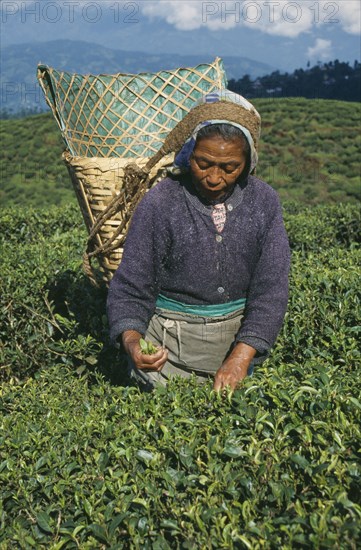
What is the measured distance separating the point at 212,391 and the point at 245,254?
0.65m

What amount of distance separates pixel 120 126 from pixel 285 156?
22.4m

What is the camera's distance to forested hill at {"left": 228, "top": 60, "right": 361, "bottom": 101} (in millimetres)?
48094

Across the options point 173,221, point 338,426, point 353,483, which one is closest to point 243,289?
point 173,221

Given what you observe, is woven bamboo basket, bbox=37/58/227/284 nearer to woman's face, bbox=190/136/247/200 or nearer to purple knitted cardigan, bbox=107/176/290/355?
purple knitted cardigan, bbox=107/176/290/355

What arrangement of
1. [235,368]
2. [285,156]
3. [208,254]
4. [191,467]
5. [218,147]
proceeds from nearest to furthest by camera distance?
1. [191,467]
2. [218,147]
3. [235,368]
4. [208,254]
5. [285,156]

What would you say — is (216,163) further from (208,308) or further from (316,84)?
(316,84)

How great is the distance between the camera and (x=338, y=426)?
222 centimetres

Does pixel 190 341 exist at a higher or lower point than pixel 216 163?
lower

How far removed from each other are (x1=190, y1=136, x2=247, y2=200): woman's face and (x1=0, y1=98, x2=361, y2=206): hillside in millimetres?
17786

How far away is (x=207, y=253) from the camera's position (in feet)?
9.22

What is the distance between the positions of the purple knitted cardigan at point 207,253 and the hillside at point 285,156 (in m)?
17.6

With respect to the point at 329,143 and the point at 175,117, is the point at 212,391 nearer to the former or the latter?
the point at 175,117

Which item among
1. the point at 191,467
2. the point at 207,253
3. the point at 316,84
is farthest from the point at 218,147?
the point at 316,84

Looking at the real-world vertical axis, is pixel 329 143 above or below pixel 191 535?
below
